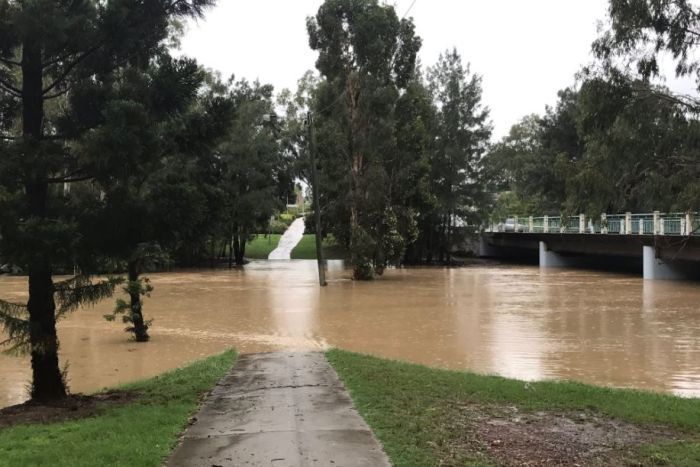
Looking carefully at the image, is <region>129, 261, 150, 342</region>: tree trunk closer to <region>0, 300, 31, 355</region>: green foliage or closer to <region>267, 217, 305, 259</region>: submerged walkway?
<region>0, 300, 31, 355</region>: green foliage

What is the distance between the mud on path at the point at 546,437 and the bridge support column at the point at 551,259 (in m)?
39.2

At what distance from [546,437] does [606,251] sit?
31882mm

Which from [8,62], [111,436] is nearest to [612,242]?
[8,62]

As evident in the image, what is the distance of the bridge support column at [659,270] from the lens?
30953 mm

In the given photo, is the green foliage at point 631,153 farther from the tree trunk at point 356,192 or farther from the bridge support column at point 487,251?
the bridge support column at point 487,251

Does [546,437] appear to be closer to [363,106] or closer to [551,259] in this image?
[363,106]

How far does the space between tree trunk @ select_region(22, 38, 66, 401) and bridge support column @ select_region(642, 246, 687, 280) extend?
29.6 metres

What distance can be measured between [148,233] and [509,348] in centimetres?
920

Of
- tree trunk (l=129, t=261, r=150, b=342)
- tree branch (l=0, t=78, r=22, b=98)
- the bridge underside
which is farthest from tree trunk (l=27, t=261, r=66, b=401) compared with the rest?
the bridge underside

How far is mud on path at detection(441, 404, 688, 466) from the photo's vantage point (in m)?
4.77

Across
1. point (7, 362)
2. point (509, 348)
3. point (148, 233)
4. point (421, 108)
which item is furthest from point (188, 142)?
point (421, 108)

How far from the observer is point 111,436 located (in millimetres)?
5379

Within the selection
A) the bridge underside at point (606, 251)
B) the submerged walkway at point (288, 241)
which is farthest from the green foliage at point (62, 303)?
the submerged walkway at point (288, 241)

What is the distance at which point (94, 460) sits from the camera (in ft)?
15.3
